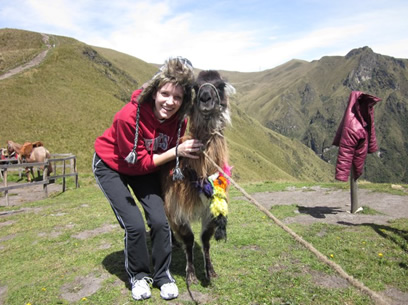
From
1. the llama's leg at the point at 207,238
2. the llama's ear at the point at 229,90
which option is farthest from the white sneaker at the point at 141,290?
the llama's ear at the point at 229,90

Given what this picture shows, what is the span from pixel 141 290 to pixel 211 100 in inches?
97.5

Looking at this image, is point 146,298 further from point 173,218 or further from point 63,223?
point 63,223

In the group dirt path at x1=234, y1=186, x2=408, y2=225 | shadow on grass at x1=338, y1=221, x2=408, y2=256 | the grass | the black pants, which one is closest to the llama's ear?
the black pants

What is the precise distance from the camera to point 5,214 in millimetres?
10148

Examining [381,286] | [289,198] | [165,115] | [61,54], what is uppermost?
[61,54]

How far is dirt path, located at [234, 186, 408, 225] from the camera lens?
694 centimetres

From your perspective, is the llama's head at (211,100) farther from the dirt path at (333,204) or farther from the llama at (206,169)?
the dirt path at (333,204)

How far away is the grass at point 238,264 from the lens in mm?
3760

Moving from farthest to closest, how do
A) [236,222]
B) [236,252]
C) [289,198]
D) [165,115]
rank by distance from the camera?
1. [289,198]
2. [236,222]
3. [236,252]
4. [165,115]

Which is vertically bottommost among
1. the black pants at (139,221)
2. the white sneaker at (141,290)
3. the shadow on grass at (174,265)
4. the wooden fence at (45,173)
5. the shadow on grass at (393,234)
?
the wooden fence at (45,173)

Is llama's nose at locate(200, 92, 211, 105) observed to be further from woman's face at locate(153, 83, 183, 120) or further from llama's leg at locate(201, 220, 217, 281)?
llama's leg at locate(201, 220, 217, 281)

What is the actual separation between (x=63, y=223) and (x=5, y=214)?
12.1 feet

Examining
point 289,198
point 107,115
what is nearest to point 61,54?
point 107,115

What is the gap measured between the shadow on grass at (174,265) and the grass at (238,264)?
15mm
